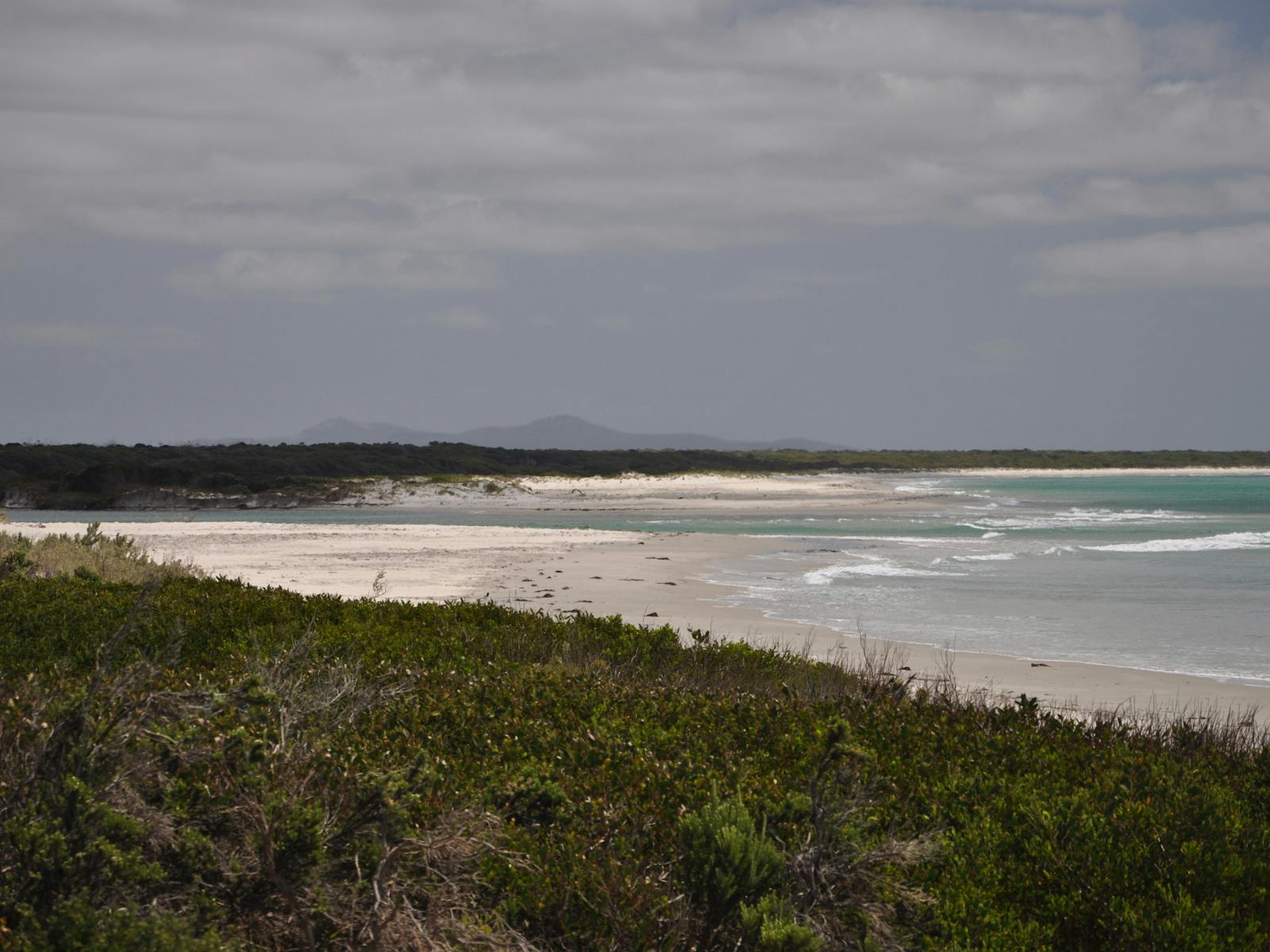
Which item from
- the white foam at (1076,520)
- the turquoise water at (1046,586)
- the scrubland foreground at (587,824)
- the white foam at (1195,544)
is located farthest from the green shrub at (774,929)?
the white foam at (1076,520)

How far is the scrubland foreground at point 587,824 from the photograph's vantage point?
393cm

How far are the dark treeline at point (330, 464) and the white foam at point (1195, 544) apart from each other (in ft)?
131

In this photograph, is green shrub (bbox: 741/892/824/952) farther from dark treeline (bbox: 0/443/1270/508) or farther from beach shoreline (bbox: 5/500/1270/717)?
dark treeline (bbox: 0/443/1270/508)

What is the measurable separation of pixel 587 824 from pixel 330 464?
70.7 meters

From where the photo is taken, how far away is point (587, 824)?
4.82 m

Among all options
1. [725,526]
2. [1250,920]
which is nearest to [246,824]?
[1250,920]

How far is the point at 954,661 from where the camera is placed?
42.7 ft

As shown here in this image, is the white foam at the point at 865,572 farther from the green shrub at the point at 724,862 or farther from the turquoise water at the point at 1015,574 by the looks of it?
the green shrub at the point at 724,862

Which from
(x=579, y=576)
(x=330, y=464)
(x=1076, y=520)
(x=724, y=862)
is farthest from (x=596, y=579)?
(x=330, y=464)

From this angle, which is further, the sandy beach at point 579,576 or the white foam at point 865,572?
the white foam at point 865,572

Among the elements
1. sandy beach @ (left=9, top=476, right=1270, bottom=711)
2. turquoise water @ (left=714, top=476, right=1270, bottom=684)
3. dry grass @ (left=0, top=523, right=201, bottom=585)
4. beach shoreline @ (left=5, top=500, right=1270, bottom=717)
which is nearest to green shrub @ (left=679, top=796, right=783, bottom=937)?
beach shoreline @ (left=5, top=500, right=1270, bottom=717)

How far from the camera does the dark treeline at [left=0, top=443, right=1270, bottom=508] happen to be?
57.3 m

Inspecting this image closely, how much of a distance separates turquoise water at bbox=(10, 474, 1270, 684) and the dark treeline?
22.9ft

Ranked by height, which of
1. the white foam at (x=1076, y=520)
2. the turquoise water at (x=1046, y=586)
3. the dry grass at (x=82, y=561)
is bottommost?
the turquoise water at (x=1046, y=586)
